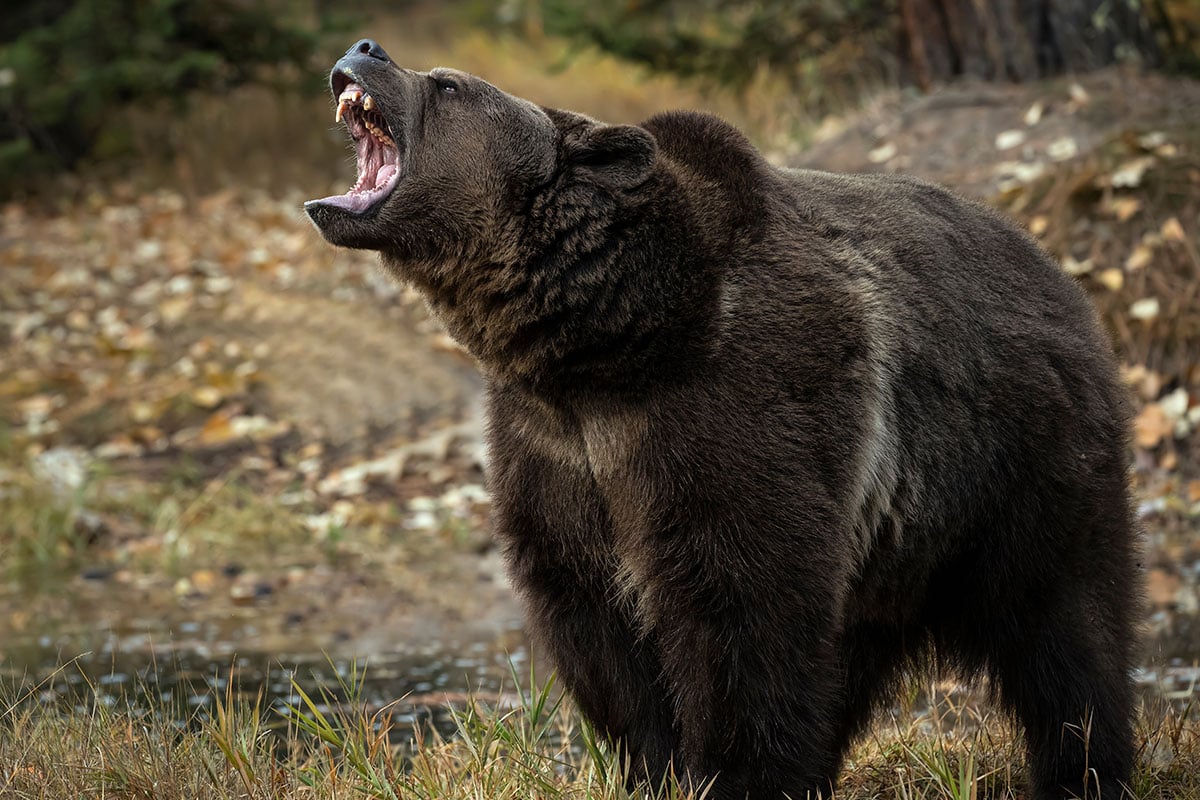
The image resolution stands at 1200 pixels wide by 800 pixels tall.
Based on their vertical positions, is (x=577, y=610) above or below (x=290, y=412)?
above

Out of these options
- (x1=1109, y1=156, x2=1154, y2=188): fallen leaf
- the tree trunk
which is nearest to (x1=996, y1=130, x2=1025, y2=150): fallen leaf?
the tree trunk

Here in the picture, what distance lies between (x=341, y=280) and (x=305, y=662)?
5.14 meters

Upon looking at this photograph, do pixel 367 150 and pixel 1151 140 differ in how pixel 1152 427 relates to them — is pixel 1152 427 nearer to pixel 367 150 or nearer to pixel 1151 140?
pixel 1151 140

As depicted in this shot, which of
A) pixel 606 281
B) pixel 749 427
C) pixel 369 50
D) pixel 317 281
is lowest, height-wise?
pixel 317 281

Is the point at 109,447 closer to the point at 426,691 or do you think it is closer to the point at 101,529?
the point at 101,529

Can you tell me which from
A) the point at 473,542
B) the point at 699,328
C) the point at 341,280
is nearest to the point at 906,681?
the point at 699,328

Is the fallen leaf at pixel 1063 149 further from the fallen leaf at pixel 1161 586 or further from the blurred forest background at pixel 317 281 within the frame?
the fallen leaf at pixel 1161 586

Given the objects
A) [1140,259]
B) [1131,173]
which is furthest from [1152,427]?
[1131,173]

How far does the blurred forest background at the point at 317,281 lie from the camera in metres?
7.45

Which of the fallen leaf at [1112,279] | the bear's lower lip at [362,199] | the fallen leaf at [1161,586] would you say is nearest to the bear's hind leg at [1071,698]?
the bear's lower lip at [362,199]

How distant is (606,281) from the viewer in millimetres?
3576

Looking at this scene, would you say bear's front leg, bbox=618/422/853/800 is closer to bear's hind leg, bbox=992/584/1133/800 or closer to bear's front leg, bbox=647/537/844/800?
bear's front leg, bbox=647/537/844/800

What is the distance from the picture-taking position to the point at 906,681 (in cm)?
511

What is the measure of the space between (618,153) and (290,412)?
6271mm
